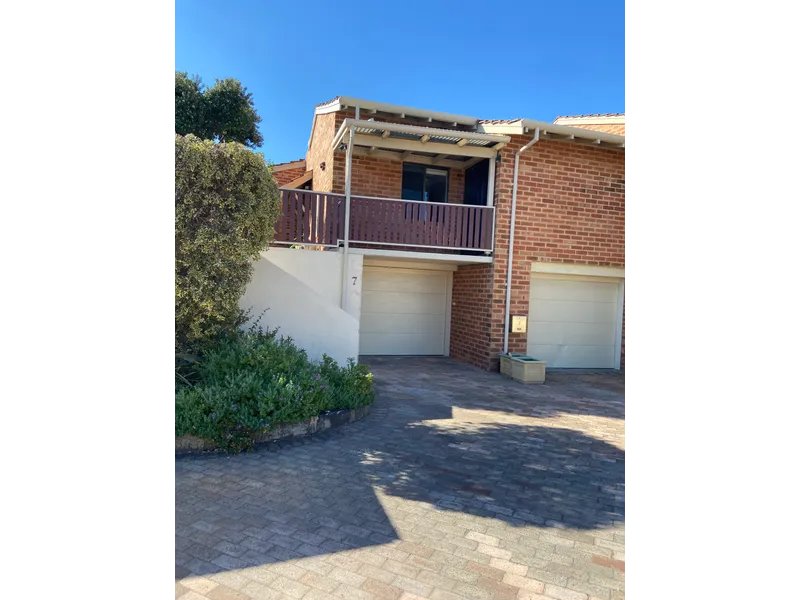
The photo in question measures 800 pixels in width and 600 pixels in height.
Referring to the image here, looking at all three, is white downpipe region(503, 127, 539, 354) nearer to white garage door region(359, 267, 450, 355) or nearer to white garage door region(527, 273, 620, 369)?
white garage door region(527, 273, 620, 369)

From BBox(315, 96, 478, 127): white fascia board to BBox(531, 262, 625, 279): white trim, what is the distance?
11.8 ft

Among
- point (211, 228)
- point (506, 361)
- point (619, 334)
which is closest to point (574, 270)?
point (619, 334)

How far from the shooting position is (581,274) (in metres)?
10.7

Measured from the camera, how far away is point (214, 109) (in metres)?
16.2

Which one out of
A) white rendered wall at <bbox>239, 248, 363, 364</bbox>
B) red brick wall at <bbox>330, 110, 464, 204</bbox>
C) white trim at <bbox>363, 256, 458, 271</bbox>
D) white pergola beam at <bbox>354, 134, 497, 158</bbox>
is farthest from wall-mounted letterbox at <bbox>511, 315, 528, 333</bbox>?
red brick wall at <bbox>330, 110, 464, 204</bbox>

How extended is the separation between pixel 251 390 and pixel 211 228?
2.05 meters

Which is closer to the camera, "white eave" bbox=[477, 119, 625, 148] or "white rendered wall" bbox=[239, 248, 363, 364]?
"white rendered wall" bbox=[239, 248, 363, 364]

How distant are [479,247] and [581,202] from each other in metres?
2.63

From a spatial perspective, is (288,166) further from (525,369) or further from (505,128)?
(525,369)

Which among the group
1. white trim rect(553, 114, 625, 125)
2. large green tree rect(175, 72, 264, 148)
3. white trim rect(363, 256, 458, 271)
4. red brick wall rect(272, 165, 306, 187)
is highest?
large green tree rect(175, 72, 264, 148)

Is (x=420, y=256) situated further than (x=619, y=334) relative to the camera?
No

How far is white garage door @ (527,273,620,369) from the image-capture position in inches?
428

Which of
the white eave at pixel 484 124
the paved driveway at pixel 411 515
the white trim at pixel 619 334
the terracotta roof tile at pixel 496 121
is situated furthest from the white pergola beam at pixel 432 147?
the paved driveway at pixel 411 515
